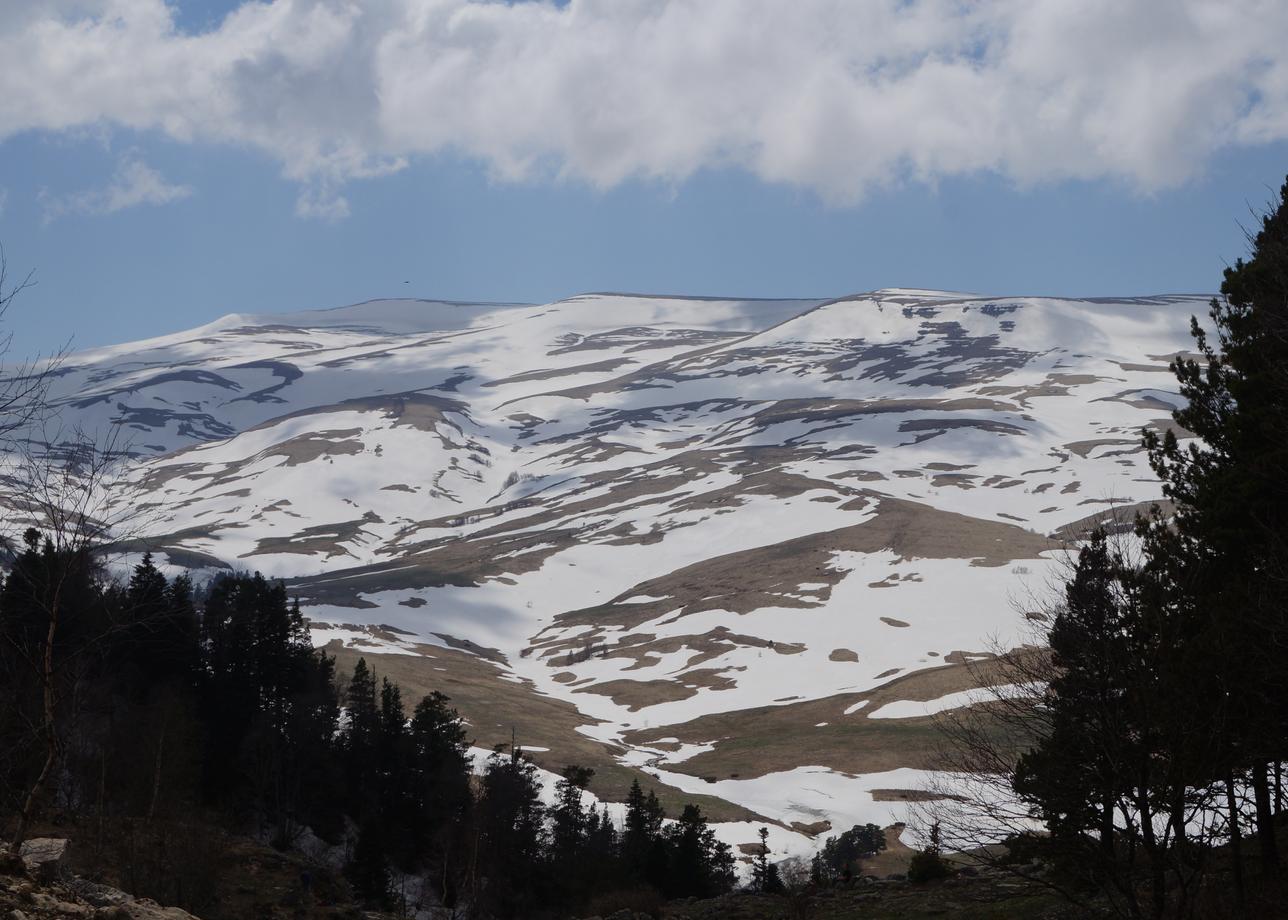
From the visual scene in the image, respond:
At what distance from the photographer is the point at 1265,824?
18125 mm

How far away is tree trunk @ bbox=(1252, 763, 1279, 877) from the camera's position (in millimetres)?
17422

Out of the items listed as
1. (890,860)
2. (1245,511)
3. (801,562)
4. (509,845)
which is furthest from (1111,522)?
(1245,511)

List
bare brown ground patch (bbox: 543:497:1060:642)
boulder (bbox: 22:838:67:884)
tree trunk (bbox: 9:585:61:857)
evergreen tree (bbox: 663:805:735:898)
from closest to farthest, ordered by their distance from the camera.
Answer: tree trunk (bbox: 9:585:61:857) → boulder (bbox: 22:838:67:884) → evergreen tree (bbox: 663:805:735:898) → bare brown ground patch (bbox: 543:497:1060:642)

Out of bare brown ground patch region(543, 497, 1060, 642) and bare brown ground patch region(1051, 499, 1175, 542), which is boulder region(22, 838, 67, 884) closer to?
bare brown ground patch region(1051, 499, 1175, 542)

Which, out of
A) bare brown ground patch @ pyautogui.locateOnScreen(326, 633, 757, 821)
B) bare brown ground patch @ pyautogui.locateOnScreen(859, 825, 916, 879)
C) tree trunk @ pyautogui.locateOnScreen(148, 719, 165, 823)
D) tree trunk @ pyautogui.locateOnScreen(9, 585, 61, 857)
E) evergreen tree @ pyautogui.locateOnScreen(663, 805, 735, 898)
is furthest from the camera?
bare brown ground patch @ pyautogui.locateOnScreen(326, 633, 757, 821)

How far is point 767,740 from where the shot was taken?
10194 cm

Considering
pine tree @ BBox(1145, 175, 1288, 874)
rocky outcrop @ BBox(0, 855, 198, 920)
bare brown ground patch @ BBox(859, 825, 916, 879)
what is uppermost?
pine tree @ BBox(1145, 175, 1288, 874)

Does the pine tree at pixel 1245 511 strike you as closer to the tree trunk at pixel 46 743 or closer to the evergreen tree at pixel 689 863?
the tree trunk at pixel 46 743

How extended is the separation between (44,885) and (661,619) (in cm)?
14750

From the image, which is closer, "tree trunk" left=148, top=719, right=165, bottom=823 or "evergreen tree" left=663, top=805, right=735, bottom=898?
"tree trunk" left=148, top=719, right=165, bottom=823

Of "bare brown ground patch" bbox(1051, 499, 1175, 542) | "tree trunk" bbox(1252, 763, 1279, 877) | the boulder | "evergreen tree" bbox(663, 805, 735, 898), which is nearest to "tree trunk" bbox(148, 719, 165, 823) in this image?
the boulder

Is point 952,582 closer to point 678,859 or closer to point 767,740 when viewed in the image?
point 767,740

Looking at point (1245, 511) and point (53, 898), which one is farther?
point (1245, 511)

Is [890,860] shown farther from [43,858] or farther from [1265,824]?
[43,858]
